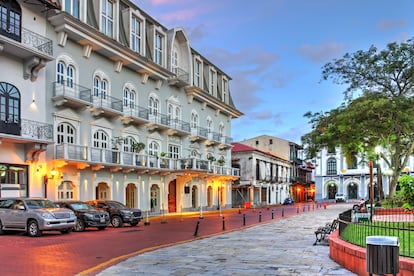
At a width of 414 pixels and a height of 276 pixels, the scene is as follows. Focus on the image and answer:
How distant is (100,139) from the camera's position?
103 ft

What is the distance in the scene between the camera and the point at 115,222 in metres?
24.2

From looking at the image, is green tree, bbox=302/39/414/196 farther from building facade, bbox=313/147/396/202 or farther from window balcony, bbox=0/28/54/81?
building facade, bbox=313/147/396/202

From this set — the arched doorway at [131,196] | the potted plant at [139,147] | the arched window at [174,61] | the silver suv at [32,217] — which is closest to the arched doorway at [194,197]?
the arched doorway at [131,196]

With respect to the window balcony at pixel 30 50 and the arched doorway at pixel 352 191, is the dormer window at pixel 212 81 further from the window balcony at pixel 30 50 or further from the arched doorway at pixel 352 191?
the arched doorway at pixel 352 191

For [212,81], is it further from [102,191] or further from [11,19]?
[11,19]

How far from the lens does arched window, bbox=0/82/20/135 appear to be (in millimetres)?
23173

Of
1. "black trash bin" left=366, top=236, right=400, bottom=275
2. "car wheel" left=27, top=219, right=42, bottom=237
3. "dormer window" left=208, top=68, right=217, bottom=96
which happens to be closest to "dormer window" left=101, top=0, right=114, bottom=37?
"car wheel" left=27, top=219, right=42, bottom=237

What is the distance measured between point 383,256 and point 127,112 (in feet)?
91.6

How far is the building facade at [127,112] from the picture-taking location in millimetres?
27438

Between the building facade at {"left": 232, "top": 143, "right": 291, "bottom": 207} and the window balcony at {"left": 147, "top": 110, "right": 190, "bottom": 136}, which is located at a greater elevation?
the window balcony at {"left": 147, "top": 110, "right": 190, "bottom": 136}

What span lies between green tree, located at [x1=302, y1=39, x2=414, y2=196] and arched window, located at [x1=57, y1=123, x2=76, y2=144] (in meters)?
17.8

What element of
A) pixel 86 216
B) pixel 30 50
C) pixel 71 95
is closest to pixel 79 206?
pixel 86 216

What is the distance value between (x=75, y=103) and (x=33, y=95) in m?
3.11

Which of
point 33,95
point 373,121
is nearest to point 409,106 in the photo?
point 373,121
